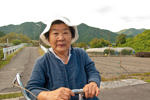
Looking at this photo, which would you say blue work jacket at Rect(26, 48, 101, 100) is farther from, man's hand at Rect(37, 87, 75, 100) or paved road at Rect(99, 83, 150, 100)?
paved road at Rect(99, 83, 150, 100)

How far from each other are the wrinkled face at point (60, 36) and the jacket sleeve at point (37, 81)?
0.91 feet

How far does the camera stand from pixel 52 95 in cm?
99

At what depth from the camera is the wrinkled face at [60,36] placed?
4.26ft

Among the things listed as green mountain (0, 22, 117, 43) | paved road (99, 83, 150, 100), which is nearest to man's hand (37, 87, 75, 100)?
paved road (99, 83, 150, 100)

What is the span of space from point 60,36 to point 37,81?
0.50 m

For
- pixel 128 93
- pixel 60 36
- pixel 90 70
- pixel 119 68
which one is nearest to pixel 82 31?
pixel 119 68

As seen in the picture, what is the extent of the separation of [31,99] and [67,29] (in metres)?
0.77

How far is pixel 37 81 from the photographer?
1.19 m

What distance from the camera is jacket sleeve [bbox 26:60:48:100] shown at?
3.68 ft

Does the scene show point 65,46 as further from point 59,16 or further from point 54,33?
point 59,16

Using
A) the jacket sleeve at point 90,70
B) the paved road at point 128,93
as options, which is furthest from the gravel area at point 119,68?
the jacket sleeve at point 90,70

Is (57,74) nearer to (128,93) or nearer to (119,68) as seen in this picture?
(128,93)

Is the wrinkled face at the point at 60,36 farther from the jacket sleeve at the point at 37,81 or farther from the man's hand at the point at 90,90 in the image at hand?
the man's hand at the point at 90,90

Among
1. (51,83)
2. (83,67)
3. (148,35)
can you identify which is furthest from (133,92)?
(148,35)
